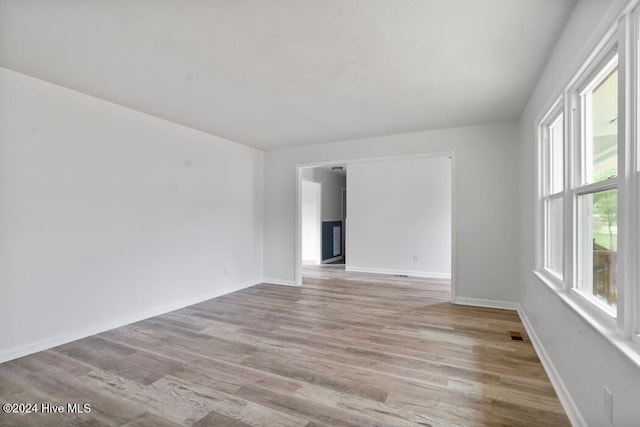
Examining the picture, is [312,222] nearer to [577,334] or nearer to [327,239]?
[327,239]

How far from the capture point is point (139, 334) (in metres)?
3.19

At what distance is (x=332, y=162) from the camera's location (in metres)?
5.14

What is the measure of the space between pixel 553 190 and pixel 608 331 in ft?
5.28

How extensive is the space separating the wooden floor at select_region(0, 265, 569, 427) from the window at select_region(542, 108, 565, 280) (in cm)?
86

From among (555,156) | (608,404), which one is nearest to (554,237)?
(555,156)

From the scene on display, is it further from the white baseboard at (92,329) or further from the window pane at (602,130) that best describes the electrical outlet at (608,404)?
the white baseboard at (92,329)

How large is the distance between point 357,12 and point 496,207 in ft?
10.8

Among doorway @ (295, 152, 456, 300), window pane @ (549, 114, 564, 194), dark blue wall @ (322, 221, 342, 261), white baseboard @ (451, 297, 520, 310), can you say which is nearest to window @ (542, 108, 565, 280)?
window pane @ (549, 114, 564, 194)

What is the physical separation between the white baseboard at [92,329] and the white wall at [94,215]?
0.01 m

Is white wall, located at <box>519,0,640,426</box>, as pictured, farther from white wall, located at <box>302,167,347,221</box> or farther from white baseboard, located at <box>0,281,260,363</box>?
white wall, located at <box>302,167,347,221</box>

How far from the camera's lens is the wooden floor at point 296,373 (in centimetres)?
188

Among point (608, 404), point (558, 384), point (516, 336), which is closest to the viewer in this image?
point (608, 404)

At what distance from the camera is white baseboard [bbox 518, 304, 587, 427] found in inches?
68.9

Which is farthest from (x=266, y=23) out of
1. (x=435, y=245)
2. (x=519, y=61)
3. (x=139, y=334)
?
(x=435, y=245)
